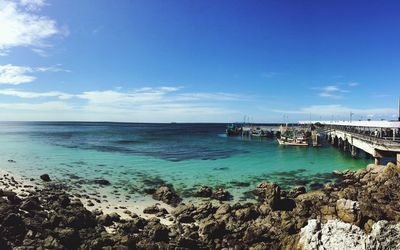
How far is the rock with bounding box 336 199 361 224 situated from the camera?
50.0ft

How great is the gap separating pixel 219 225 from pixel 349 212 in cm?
634

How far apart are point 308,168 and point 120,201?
23718mm

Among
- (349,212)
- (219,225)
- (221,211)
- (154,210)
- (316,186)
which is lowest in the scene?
(154,210)

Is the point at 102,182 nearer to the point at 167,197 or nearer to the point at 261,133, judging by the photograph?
the point at 167,197

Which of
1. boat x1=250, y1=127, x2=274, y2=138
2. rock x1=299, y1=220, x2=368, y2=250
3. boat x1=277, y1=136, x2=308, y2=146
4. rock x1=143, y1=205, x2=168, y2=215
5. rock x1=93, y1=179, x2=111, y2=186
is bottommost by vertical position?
rock x1=143, y1=205, x2=168, y2=215

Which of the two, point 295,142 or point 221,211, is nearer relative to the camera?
point 221,211

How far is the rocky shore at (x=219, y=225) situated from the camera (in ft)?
42.3

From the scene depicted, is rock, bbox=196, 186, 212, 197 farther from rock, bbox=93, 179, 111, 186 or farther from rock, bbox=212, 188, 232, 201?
rock, bbox=93, 179, 111, 186

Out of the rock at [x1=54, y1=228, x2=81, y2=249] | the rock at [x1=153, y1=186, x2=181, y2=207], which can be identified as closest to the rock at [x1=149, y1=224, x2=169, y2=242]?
the rock at [x1=54, y1=228, x2=81, y2=249]

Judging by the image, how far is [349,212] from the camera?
15555 mm

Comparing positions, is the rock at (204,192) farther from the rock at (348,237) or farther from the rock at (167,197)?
the rock at (348,237)

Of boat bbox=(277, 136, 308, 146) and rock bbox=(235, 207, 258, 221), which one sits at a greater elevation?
boat bbox=(277, 136, 308, 146)

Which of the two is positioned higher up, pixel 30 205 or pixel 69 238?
pixel 30 205

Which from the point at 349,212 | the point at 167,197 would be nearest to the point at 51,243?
the point at 167,197
